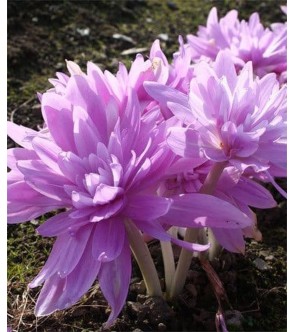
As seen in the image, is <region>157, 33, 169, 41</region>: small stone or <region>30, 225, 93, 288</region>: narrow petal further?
<region>157, 33, 169, 41</region>: small stone

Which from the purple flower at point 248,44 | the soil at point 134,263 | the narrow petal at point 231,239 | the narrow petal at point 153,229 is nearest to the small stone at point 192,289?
the soil at point 134,263

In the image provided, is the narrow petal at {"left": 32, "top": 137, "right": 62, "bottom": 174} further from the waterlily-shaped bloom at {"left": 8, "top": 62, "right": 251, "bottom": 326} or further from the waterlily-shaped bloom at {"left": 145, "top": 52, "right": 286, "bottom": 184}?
the waterlily-shaped bloom at {"left": 145, "top": 52, "right": 286, "bottom": 184}

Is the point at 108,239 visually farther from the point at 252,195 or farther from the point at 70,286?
the point at 252,195

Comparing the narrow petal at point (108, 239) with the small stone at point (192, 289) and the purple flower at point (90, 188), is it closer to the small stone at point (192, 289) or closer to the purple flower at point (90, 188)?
the purple flower at point (90, 188)

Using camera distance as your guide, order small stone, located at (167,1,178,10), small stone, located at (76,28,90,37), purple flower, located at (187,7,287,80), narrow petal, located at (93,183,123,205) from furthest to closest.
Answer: small stone, located at (167,1,178,10) < small stone, located at (76,28,90,37) < purple flower, located at (187,7,287,80) < narrow petal, located at (93,183,123,205)

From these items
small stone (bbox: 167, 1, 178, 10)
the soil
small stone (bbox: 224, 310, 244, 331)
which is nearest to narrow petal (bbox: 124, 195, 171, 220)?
the soil

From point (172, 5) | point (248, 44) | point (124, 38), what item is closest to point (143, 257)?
point (248, 44)

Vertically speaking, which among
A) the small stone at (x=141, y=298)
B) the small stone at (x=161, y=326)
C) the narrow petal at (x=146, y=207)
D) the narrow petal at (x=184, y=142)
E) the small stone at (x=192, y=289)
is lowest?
the small stone at (x=161, y=326)
